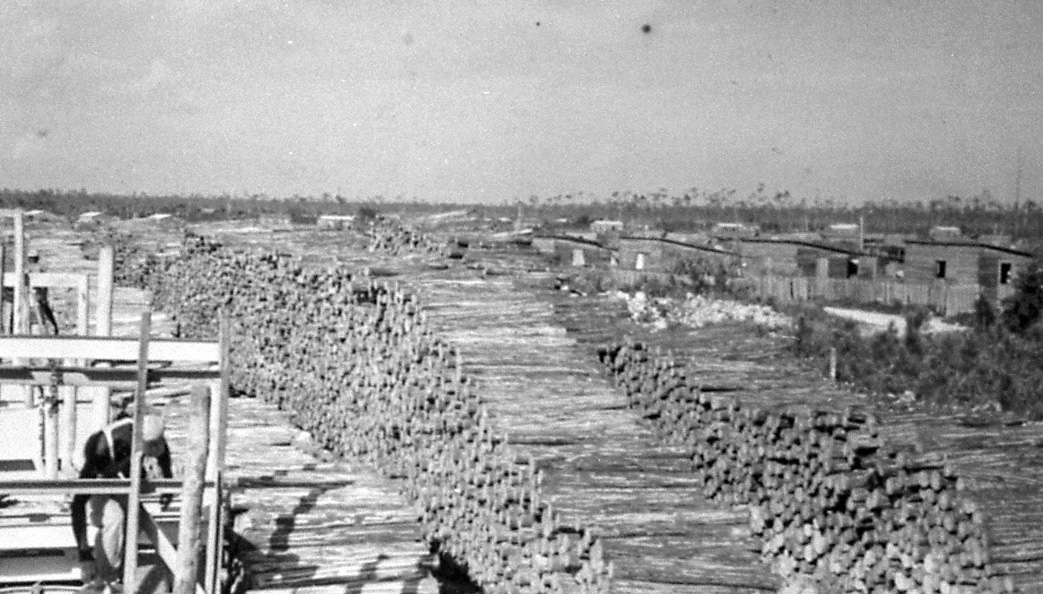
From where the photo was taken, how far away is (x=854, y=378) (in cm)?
2492

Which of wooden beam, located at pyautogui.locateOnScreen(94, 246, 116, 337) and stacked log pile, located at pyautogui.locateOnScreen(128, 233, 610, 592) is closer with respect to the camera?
stacked log pile, located at pyautogui.locateOnScreen(128, 233, 610, 592)

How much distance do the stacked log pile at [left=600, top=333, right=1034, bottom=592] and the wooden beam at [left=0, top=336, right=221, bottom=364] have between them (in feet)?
14.7

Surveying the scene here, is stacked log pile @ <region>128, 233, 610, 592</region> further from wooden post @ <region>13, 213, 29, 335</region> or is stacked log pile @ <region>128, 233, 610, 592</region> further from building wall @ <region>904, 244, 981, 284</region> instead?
building wall @ <region>904, 244, 981, 284</region>

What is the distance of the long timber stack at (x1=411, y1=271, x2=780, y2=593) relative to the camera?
7527mm

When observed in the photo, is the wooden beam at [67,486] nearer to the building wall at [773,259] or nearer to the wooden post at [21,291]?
the wooden post at [21,291]

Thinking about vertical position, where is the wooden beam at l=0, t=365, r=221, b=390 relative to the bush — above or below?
above

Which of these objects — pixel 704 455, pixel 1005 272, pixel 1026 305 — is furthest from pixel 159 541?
pixel 1005 272

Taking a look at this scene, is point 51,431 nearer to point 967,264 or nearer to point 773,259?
point 967,264

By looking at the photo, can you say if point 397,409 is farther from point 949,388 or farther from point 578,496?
point 949,388

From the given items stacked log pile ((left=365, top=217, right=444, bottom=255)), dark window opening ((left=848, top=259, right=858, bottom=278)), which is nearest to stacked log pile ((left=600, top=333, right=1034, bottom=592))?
stacked log pile ((left=365, top=217, right=444, bottom=255))

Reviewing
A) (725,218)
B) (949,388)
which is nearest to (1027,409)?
(949,388)

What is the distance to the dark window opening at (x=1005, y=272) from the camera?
39562mm

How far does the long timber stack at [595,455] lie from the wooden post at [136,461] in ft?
9.39

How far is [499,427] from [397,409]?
2.97 metres
